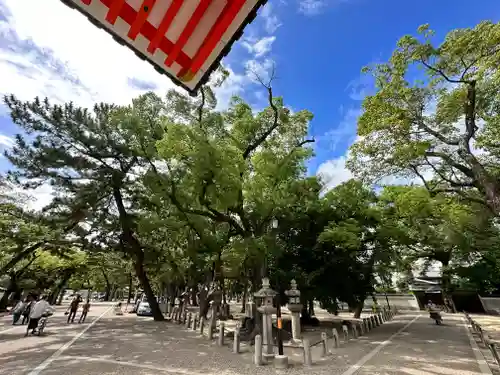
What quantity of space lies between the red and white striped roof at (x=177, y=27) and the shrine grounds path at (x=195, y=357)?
817cm

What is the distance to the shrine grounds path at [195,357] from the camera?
26.7 feet

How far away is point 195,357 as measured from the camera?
9.80 meters

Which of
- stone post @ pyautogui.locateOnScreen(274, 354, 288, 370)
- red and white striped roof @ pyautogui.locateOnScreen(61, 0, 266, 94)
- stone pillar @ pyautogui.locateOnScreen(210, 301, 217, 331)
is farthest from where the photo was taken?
stone pillar @ pyautogui.locateOnScreen(210, 301, 217, 331)

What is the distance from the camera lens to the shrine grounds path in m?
8.12

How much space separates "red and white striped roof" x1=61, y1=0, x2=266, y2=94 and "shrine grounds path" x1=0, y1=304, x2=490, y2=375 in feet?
26.8

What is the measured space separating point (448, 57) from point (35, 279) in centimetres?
4533

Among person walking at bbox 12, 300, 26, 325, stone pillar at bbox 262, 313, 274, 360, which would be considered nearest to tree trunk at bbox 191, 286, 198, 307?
person walking at bbox 12, 300, 26, 325

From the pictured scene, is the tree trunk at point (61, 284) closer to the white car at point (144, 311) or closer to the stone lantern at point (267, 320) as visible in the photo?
the white car at point (144, 311)

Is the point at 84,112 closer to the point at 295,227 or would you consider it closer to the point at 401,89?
the point at 295,227

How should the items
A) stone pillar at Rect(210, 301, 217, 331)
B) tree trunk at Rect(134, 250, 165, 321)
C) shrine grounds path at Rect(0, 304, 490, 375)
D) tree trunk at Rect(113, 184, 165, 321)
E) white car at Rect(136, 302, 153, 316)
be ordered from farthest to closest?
white car at Rect(136, 302, 153, 316) < tree trunk at Rect(134, 250, 165, 321) < tree trunk at Rect(113, 184, 165, 321) < stone pillar at Rect(210, 301, 217, 331) < shrine grounds path at Rect(0, 304, 490, 375)

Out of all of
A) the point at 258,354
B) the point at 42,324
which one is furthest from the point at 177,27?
the point at 42,324

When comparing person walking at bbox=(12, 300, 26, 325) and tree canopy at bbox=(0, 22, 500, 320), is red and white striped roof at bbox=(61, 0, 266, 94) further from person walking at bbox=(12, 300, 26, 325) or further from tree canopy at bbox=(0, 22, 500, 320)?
person walking at bbox=(12, 300, 26, 325)

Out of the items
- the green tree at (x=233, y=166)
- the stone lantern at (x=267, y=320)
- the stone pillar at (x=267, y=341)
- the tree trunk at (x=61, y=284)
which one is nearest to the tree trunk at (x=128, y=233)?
the green tree at (x=233, y=166)

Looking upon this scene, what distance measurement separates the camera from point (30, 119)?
56.1 ft
